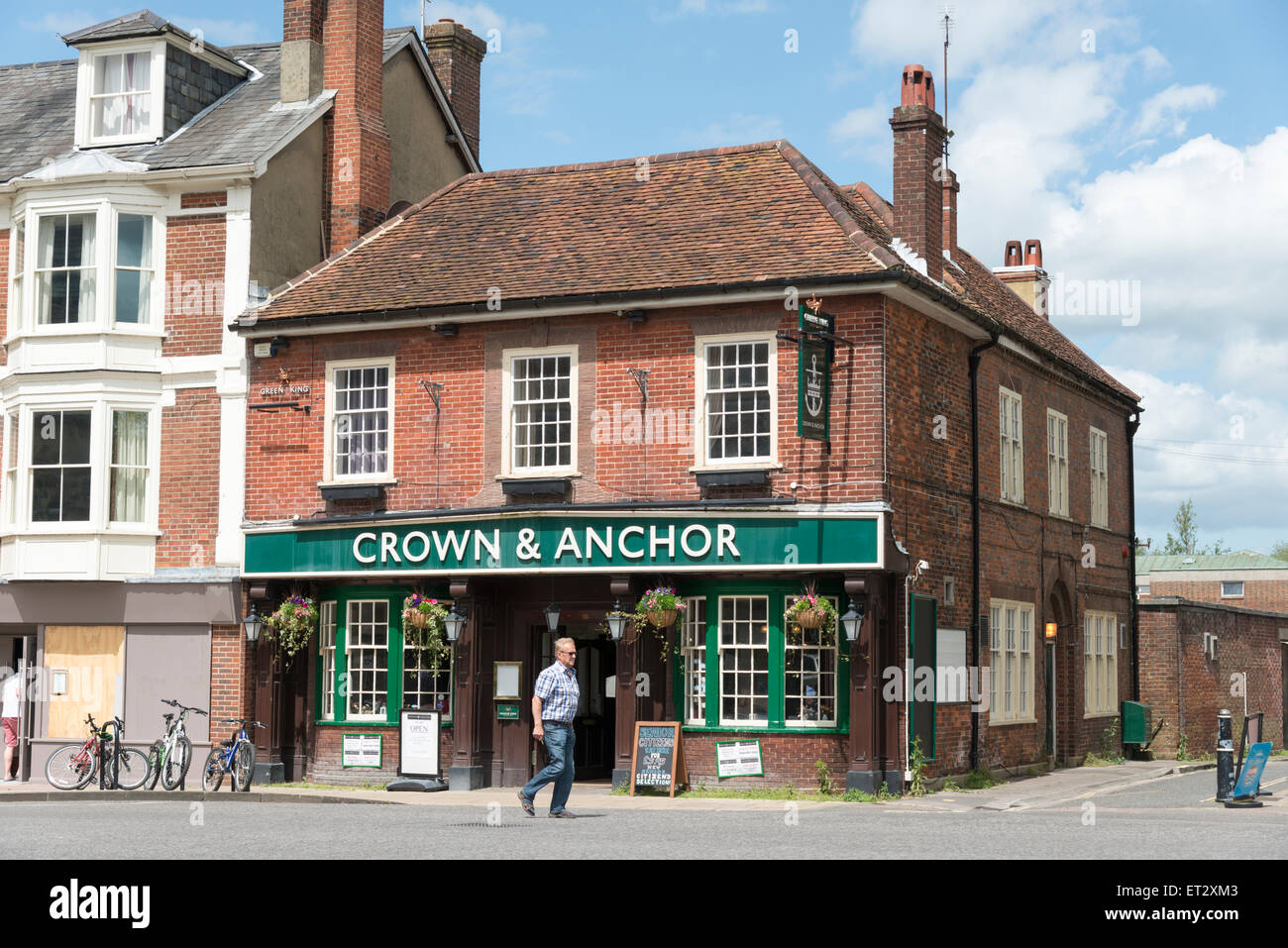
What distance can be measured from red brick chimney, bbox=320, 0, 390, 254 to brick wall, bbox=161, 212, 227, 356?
7.42 feet

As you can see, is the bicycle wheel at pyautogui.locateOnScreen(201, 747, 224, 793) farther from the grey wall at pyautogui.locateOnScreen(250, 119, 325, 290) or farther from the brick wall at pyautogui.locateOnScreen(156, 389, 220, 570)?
the grey wall at pyautogui.locateOnScreen(250, 119, 325, 290)

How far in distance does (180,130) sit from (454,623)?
997 centimetres

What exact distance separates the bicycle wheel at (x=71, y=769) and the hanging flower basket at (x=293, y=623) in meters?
2.99

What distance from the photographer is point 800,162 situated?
24.4m

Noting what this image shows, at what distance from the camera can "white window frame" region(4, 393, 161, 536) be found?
24859mm

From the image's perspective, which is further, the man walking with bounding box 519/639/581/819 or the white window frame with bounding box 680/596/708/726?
the white window frame with bounding box 680/596/708/726

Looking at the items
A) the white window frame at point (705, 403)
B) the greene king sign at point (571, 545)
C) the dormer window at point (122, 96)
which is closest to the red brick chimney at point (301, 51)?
the dormer window at point (122, 96)

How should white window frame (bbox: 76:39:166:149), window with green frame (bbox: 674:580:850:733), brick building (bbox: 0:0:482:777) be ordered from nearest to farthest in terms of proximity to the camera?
1. window with green frame (bbox: 674:580:850:733)
2. brick building (bbox: 0:0:482:777)
3. white window frame (bbox: 76:39:166:149)

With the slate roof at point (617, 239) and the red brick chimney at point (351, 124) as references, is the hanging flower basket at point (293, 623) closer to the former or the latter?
the slate roof at point (617, 239)

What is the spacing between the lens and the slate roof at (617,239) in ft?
72.9

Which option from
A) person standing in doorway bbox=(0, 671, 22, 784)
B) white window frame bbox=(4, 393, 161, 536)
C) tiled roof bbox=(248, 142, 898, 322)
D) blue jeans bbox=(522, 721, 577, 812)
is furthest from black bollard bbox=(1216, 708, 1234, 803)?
person standing in doorway bbox=(0, 671, 22, 784)

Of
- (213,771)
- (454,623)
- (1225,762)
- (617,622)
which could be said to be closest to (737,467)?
(617,622)

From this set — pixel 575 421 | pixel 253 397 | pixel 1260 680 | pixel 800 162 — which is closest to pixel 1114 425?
pixel 1260 680

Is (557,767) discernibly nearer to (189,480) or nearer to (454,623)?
(454,623)
